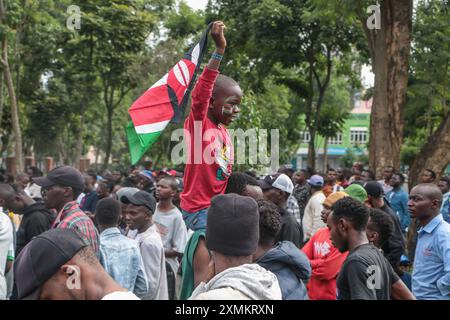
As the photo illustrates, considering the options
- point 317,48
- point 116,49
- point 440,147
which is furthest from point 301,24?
point 440,147

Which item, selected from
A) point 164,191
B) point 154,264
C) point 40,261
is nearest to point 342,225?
point 154,264

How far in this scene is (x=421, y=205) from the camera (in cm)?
566

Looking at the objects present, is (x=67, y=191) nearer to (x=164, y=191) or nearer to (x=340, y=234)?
(x=340, y=234)

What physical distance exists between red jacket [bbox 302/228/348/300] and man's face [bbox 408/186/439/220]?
30.2 inches

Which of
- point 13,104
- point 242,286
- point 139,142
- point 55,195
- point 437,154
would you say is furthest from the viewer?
point 13,104

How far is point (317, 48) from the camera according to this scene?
19.9 metres

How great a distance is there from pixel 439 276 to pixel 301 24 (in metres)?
14.8

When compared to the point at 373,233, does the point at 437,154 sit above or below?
above

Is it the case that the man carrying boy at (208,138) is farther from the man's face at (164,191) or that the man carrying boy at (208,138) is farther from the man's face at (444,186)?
the man's face at (444,186)

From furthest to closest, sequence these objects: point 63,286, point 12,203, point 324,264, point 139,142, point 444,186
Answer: point 444,186, point 12,203, point 324,264, point 139,142, point 63,286

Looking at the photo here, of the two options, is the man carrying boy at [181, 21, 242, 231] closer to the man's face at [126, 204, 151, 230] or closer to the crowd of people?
the crowd of people

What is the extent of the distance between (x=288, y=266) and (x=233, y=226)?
46.6 inches

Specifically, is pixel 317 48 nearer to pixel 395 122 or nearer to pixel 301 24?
pixel 301 24

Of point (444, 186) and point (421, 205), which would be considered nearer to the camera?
point (421, 205)
